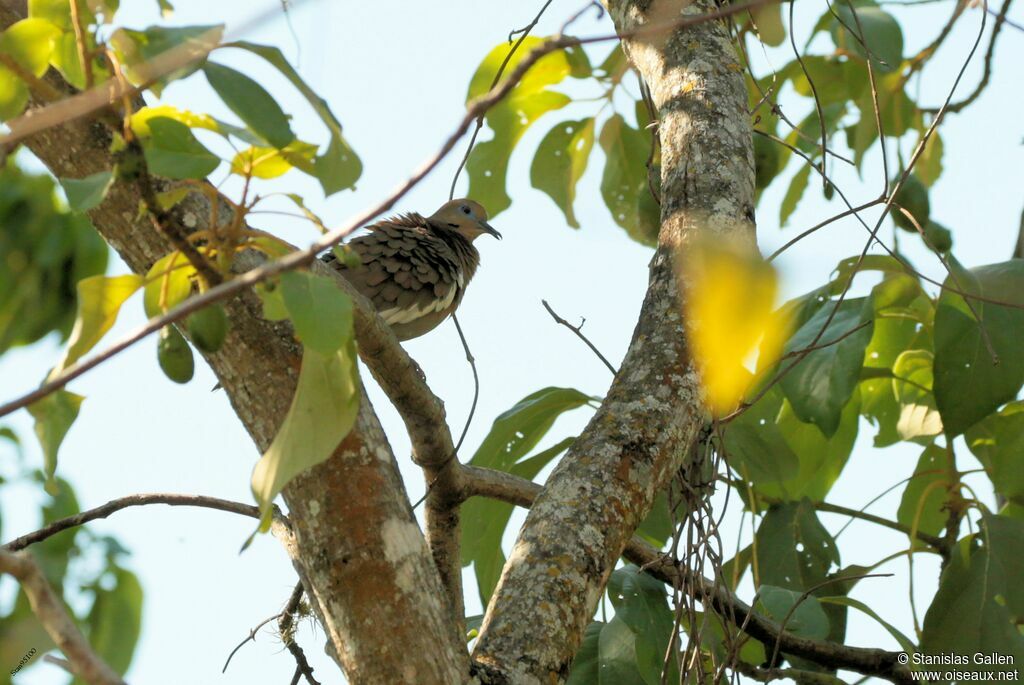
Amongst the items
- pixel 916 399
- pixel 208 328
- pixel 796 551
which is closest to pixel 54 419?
pixel 208 328

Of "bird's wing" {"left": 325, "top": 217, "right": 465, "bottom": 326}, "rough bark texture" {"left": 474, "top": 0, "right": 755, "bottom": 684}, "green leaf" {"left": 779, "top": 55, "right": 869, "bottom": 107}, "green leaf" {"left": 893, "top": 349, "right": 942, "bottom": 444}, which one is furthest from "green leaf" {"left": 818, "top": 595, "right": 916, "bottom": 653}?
"green leaf" {"left": 779, "top": 55, "right": 869, "bottom": 107}

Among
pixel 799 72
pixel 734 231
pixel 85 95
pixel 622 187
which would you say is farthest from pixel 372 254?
pixel 85 95

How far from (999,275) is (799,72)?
204cm

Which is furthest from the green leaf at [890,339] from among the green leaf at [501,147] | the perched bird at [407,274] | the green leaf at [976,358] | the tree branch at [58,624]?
the tree branch at [58,624]

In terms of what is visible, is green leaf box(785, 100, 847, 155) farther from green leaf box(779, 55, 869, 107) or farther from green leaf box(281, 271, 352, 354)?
green leaf box(281, 271, 352, 354)

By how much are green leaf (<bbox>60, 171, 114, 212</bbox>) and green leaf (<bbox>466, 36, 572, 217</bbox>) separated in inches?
103

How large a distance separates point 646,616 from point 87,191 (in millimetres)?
1833

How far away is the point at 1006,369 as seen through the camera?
122 inches

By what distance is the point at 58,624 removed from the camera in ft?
3.99

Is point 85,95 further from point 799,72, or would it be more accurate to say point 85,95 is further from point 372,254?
point 799,72

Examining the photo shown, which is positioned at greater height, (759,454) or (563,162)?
(563,162)

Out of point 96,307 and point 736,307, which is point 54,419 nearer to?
point 96,307

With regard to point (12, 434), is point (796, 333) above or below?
above

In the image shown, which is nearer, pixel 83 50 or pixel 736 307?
pixel 736 307
